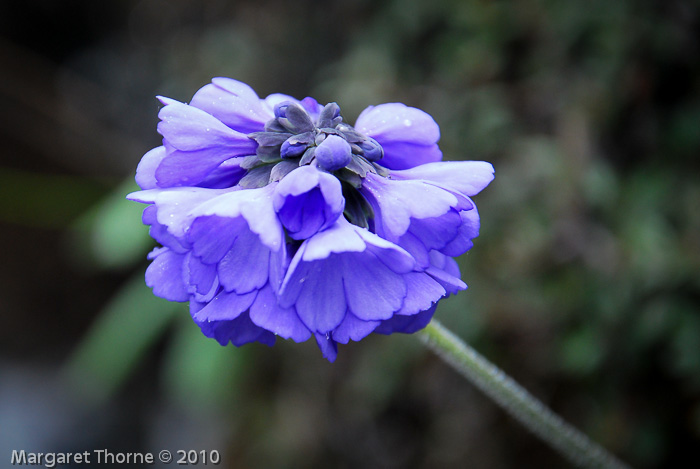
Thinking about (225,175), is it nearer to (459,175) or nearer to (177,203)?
(177,203)

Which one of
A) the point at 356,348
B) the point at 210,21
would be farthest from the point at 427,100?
the point at 210,21

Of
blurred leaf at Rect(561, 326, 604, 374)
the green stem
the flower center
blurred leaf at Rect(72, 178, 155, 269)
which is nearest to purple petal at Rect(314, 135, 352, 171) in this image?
the flower center

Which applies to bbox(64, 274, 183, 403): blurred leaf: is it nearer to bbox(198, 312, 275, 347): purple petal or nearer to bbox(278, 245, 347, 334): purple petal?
bbox(198, 312, 275, 347): purple petal

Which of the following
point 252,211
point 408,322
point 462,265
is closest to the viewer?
point 252,211

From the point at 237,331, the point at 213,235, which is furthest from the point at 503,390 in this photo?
the point at 213,235

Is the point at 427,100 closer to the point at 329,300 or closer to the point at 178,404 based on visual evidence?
the point at 329,300
